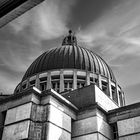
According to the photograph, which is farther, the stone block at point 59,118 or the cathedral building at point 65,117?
the stone block at point 59,118

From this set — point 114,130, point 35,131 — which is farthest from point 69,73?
point 35,131

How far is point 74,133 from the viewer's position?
680 inches

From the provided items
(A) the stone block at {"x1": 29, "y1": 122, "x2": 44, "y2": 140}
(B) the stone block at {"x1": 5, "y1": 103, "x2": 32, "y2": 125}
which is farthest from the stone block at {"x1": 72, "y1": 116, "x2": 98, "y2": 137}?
(B) the stone block at {"x1": 5, "y1": 103, "x2": 32, "y2": 125}

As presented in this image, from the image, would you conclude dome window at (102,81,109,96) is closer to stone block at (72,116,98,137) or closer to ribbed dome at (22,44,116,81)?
ribbed dome at (22,44,116,81)

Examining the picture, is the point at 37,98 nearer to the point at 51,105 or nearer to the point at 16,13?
the point at 51,105

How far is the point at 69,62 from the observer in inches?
1276

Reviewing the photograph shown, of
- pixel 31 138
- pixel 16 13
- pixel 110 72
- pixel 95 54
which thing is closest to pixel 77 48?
pixel 95 54

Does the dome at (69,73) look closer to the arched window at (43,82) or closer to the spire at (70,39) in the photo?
the arched window at (43,82)

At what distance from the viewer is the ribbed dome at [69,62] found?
32.3 m

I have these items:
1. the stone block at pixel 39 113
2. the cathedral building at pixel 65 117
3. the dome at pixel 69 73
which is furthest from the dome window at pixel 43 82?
the stone block at pixel 39 113

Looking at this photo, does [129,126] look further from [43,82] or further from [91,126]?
[43,82]

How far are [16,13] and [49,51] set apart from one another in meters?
33.4

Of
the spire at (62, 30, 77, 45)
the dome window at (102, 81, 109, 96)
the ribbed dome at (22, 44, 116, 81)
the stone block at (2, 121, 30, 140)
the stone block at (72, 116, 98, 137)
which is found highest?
the spire at (62, 30, 77, 45)

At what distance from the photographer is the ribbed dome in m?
32.3
